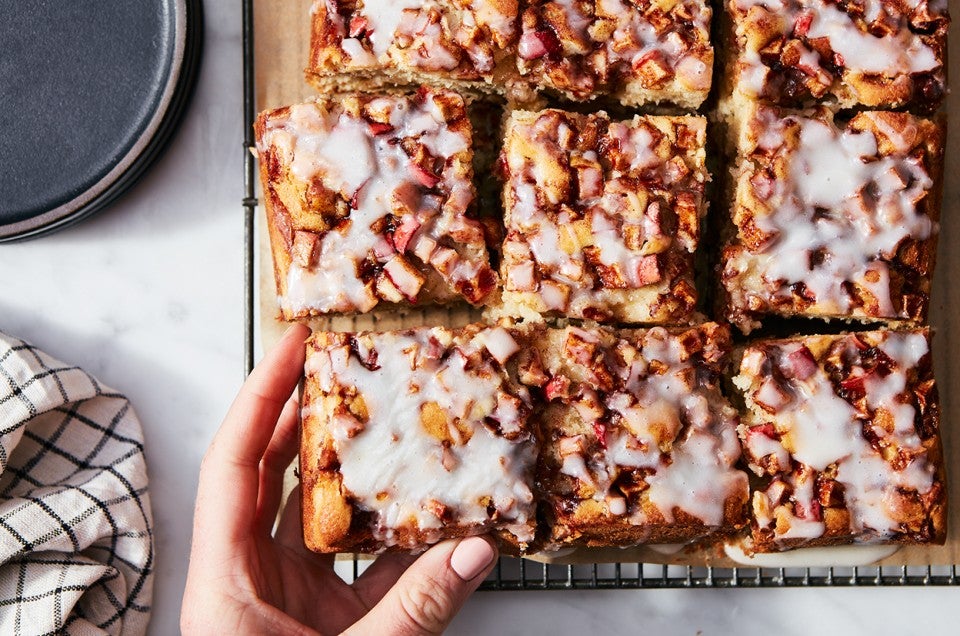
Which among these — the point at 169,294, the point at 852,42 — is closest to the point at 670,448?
the point at 852,42

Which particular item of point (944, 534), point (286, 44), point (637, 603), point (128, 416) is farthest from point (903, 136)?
point (128, 416)

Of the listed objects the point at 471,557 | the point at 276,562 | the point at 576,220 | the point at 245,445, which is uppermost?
the point at 576,220

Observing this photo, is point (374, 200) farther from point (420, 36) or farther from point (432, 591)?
point (432, 591)

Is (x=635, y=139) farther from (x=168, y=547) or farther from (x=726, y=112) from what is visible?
(x=168, y=547)

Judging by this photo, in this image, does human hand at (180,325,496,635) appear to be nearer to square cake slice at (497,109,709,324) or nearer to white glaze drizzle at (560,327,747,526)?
white glaze drizzle at (560,327,747,526)

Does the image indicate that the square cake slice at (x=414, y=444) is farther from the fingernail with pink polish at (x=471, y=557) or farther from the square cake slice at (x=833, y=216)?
the square cake slice at (x=833, y=216)

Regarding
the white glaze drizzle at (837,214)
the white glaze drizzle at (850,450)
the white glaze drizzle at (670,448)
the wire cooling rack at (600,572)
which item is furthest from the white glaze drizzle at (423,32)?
the white glaze drizzle at (850,450)
